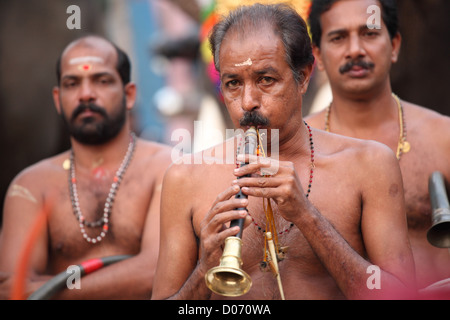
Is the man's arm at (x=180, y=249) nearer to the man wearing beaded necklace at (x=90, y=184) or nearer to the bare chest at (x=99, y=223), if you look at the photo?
the man wearing beaded necklace at (x=90, y=184)

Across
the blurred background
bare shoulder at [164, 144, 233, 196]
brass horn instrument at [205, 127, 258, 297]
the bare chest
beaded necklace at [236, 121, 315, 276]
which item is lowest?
brass horn instrument at [205, 127, 258, 297]

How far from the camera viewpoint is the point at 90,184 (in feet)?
16.9

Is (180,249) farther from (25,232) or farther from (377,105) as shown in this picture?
(377,105)

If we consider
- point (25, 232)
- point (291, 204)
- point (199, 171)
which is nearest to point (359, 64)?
point (199, 171)

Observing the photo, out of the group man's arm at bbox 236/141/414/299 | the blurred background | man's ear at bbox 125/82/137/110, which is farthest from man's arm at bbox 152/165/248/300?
man's ear at bbox 125/82/137/110

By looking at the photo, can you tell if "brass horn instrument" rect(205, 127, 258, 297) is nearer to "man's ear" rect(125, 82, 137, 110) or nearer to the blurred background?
the blurred background

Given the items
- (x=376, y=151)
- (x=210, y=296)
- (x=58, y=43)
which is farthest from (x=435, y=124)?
(x=58, y=43)

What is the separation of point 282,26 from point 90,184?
2275mm

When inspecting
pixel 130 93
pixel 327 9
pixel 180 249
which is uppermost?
pixel 327 9

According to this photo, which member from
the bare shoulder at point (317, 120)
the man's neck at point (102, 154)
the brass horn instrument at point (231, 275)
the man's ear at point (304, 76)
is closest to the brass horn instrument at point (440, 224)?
the man's ear at point (304, 76)

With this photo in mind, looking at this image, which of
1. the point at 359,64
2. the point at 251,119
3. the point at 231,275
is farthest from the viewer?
the point at 359,64

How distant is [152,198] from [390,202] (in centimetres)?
212

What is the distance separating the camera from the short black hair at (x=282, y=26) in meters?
3.53

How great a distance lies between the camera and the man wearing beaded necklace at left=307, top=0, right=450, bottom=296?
4645mm
